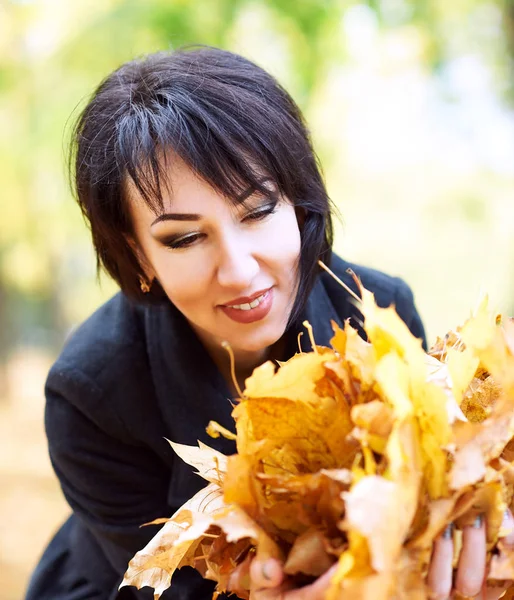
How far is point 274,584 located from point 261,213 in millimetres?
523

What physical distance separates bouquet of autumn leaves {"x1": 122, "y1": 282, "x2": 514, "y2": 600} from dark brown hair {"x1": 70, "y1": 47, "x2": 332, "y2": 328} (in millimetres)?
382

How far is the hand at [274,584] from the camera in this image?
1.83ft

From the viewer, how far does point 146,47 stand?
330 centimetres

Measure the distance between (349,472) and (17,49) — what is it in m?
3.87

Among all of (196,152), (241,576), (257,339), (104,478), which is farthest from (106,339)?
(241,576)

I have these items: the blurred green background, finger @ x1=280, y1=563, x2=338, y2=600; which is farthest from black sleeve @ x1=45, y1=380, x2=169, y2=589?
the blurred green background

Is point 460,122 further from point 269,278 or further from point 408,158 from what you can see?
point 269,278

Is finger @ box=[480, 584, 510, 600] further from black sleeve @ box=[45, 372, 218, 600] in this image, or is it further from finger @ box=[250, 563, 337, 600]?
black sleeve @ box=[45, 372, 218, 600]

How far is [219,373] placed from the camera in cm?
122

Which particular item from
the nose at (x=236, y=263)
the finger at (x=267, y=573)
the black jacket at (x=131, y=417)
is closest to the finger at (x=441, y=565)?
the finger at (x=267, y=573)

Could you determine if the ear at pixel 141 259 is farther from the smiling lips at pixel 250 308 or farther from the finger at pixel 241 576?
the finger at pixel 241 576

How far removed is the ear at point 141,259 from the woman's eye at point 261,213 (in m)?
0.23

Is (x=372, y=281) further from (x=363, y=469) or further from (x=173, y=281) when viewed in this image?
(x=363, y=469)

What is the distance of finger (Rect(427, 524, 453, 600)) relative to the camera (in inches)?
22.6
